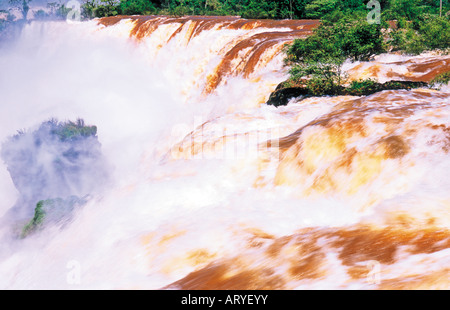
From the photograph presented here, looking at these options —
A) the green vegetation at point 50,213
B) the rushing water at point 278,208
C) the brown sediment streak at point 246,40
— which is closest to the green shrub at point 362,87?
the rushing water at point 278,208

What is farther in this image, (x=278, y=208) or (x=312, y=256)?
(x=278, y=208)

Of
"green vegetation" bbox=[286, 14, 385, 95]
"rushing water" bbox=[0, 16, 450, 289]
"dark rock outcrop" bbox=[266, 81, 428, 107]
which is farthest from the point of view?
"green vegetation" bbox=[286, 14, 385, 95]

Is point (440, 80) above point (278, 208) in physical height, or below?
above

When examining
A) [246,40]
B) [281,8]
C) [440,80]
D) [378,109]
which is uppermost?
[281,8]

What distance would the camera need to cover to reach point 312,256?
414 centimetres

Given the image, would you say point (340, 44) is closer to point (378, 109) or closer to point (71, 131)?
point (378, 109)

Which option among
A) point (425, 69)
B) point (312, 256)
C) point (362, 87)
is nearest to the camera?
point (312, 256)

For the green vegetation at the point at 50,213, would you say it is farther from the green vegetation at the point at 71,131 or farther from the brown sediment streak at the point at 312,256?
the brown sediment streak at the point at 312,256

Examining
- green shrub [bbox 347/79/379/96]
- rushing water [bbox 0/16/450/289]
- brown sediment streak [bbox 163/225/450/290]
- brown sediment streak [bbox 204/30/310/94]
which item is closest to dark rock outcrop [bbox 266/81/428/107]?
green shrub [bbox 347/79/379/96]

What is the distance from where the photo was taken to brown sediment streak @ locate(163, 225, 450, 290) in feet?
12.6

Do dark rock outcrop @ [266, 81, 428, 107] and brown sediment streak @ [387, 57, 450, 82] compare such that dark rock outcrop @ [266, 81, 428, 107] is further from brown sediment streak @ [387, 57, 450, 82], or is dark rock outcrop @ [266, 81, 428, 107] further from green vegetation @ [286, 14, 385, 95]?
green vegetation @ [286, 14, 385, 95]

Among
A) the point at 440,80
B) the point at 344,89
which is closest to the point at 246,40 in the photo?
the point at 344,89

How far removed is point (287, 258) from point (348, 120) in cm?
331
